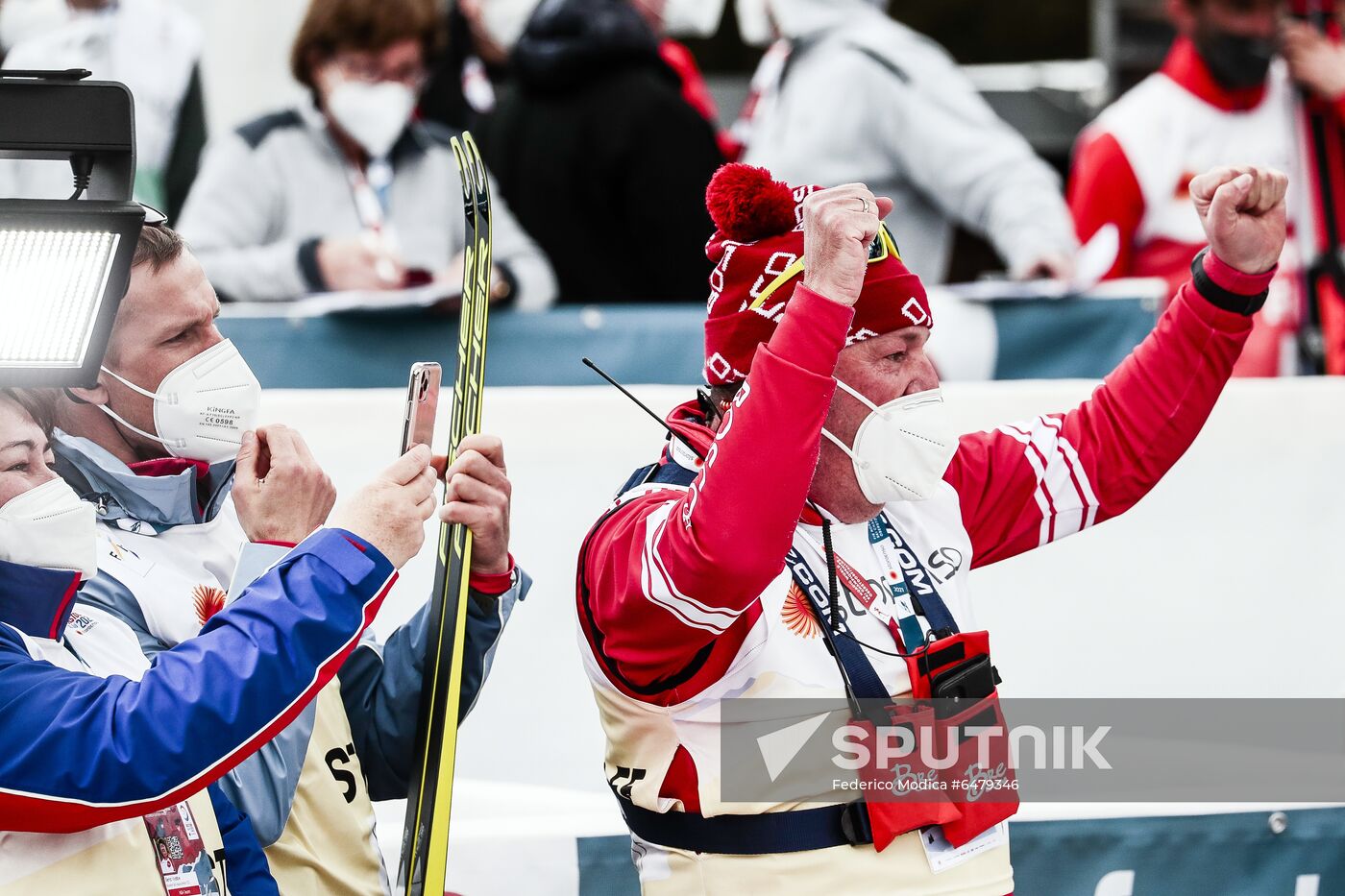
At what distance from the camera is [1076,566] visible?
3.49 meters

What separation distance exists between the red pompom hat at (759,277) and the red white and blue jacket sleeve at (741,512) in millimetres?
214

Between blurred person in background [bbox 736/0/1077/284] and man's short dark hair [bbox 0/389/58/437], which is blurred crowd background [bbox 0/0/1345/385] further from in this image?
man's short dark hair [bbox 0/389/58/437]

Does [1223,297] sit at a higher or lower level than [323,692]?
higher

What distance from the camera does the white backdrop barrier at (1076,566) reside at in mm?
3314

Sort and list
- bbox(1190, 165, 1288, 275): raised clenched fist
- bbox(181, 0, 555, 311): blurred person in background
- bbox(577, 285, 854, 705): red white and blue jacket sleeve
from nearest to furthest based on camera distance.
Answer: bbox(577, 285, 854, 705): red white and blue jacket sleeve, bbox(1190, 165, 1288, 275): raised clenched fist, bbox(181, 0, 555, 311): blurred person in background

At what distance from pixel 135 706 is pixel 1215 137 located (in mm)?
4008

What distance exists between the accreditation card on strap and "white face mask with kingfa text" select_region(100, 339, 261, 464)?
103cm

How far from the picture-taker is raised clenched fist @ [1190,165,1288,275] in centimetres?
254

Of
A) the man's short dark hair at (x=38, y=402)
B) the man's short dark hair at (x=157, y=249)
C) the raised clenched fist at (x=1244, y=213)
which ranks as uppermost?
the man's short dark hair at (x=157, y=249)

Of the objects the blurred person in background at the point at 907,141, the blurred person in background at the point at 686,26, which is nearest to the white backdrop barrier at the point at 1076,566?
the blurred person in background at the point at 907,141

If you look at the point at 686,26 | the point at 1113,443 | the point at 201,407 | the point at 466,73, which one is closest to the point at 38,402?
the point at 201,407

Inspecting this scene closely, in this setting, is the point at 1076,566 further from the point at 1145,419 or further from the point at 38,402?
the point at 38,402

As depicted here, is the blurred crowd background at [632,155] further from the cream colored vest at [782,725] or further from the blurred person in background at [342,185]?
the cream colored vest at [782,725]

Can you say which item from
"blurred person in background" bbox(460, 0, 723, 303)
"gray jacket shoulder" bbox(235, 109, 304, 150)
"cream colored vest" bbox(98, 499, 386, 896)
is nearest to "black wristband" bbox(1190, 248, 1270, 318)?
"cream colored vest" bbox(98, 499, 386, 896)
